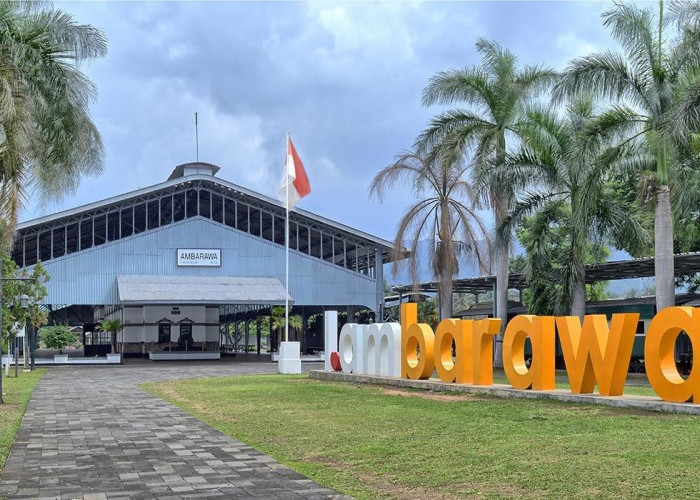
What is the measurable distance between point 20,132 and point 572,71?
13.7m

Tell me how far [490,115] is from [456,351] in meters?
12.3

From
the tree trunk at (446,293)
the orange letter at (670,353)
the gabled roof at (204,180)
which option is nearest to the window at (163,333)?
the gabled roof at (204,180)

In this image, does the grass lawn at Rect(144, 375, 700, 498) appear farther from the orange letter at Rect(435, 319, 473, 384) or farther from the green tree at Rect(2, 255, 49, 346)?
the green tree at Rect(2, 255, 49, 346)

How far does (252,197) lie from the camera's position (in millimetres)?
40250

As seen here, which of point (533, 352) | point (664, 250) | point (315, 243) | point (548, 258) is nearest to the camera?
point (533, 352)

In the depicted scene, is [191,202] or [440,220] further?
[191,202]

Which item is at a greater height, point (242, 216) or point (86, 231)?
point (242, 216)

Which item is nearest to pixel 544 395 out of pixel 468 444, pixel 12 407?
pixel 468 444

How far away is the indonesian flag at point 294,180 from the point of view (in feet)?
91.5

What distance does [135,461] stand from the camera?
923 cm

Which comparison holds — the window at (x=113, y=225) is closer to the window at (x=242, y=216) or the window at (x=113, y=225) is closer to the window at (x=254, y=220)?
the window at (x=242, y=216)

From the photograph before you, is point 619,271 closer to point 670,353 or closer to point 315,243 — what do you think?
point 670,353

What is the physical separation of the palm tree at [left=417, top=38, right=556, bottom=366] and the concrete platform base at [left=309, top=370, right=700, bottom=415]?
8.12m

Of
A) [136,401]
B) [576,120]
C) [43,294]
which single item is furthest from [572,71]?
[43,294]
